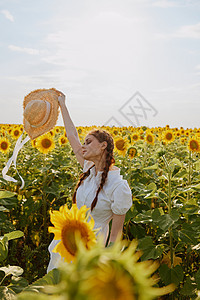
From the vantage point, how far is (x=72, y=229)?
98 cm

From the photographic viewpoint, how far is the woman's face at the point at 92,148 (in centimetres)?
250

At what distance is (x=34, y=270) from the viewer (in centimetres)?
396

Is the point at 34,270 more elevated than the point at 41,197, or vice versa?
the point at 41,197

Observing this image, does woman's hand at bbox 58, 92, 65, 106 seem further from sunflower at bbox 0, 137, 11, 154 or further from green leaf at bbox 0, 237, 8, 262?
sunflower at bbox 0, 137, 11, 154

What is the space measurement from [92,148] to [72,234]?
4.99 ft

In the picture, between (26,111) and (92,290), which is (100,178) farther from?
(92,290)

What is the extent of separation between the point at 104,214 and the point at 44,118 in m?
0.85

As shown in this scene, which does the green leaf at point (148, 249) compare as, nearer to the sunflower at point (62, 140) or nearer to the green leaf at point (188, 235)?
the green leaf at point (188, 235)

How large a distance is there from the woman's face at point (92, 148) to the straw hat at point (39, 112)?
0.31 m

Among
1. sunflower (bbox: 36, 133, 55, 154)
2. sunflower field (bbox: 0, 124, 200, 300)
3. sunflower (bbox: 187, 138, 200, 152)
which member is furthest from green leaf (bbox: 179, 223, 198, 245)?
sunflower (bbox: 36, 133, 55, 154)

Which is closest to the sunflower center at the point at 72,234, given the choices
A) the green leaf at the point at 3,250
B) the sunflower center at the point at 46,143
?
the green leaf at the point at 3,250

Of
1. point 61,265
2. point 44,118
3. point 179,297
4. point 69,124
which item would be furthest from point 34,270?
point 61,265

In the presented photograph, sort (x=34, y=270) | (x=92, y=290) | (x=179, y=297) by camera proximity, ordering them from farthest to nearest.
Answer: (x=34, y=270) < (x=179, y=297) < (x=92, y=290)

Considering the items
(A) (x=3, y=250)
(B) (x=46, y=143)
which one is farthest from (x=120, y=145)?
(A) (x=3, y=250)
